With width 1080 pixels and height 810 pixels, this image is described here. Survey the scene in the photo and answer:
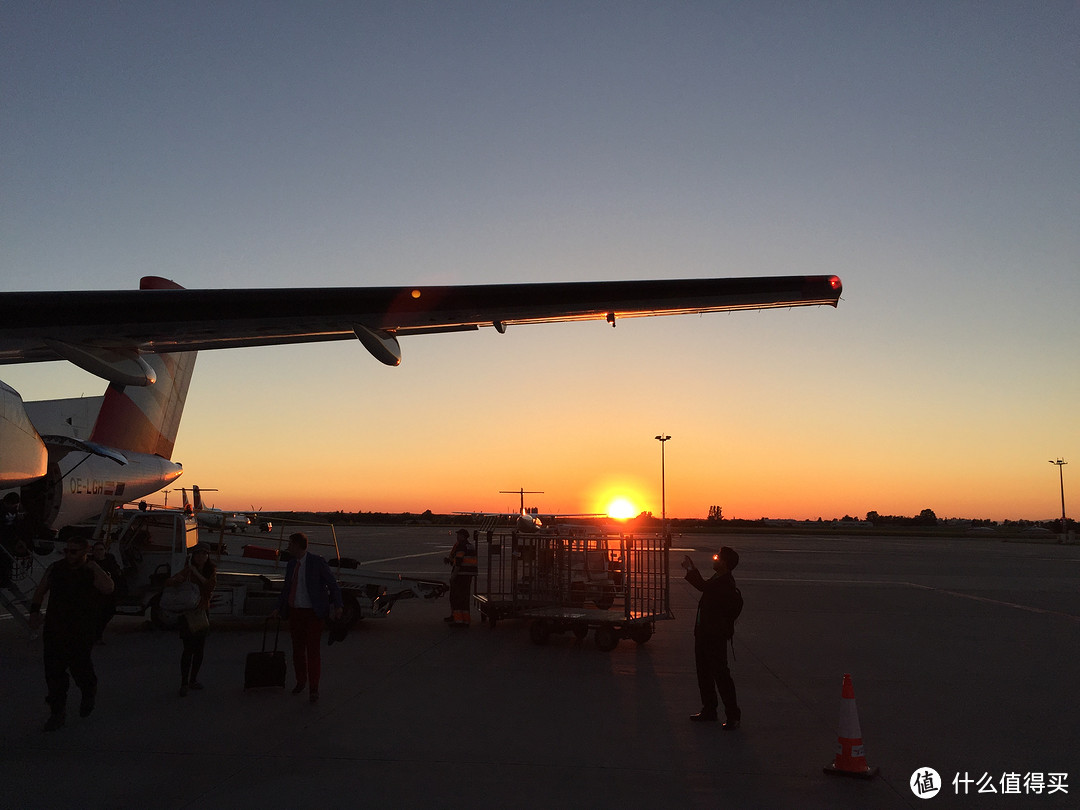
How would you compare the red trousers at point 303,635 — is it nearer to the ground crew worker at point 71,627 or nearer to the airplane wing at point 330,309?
the ground crew worker at point 71,627

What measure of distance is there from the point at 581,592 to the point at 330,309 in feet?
24.4

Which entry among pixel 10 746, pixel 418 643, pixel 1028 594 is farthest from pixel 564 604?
pixel 1028 594

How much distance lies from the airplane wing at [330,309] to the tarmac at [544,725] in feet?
11.2

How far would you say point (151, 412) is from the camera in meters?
17.4

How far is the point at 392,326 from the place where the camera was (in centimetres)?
738

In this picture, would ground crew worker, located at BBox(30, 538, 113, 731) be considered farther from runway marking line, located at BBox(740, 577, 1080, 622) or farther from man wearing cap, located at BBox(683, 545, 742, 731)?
runway marking line, located at BBox(740, 577, 1080, 622)

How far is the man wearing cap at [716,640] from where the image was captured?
6.73 metres

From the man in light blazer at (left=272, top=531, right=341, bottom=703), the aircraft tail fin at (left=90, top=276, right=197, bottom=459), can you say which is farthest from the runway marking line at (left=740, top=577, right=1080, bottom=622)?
the aircraft tail fin at (left=90, top=276, right=197, bottom=459)

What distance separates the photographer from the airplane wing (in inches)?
259

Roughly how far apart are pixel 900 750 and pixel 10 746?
727cm

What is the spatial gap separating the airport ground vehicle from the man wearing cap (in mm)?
3548

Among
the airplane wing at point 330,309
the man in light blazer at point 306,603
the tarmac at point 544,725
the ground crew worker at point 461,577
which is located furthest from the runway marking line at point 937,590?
the man in light blazer at point 306,603

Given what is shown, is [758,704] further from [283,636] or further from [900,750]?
[283,636]

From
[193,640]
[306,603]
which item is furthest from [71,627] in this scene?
[306,603]
